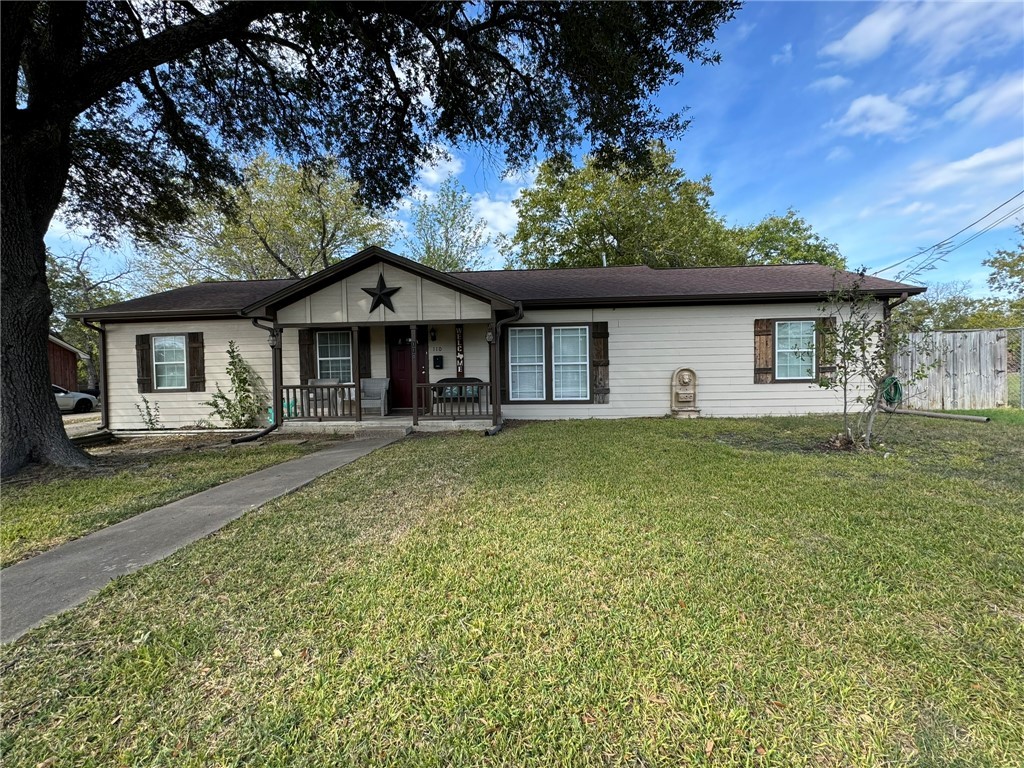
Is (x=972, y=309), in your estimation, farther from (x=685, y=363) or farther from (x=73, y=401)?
(x=73, y=401)

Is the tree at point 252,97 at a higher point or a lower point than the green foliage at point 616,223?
lower

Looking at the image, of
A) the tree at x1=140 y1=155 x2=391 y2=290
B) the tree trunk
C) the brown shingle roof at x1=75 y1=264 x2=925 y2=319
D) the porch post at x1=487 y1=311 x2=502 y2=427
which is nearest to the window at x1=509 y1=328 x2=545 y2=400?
the brown shingle roof at x1=75 y1=264 x2=925 y2=319

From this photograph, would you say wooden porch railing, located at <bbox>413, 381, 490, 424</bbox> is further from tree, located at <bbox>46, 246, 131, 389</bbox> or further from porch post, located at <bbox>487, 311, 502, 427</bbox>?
tree, located at <bbox>46, 246, 131, 389</bbox>

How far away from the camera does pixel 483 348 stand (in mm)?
9727

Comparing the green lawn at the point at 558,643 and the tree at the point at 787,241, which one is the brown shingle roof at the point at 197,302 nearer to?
the green lawn at the point at 558,643

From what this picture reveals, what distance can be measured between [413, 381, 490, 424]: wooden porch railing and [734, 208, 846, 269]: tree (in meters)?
24.9

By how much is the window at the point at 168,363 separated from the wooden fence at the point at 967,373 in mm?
16842

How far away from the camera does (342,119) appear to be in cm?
807

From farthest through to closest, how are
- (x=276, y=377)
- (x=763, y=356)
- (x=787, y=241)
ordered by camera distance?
(x=787, y=241), (x=763, y=356), (x=276, y=377)

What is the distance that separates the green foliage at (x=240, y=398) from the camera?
9.98 metres

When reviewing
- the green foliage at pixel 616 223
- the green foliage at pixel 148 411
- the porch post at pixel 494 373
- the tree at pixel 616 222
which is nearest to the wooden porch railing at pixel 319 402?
the porch post at pixel 494 373

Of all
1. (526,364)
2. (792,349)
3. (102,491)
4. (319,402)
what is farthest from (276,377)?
(792,349)

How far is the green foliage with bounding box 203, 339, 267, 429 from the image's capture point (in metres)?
9.98

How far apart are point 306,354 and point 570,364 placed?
6182 millimetres
